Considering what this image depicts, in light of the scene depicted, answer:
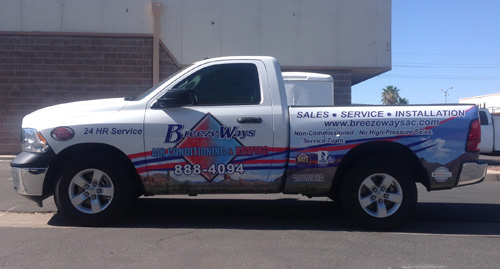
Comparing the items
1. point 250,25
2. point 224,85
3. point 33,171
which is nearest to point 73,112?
point 33,171

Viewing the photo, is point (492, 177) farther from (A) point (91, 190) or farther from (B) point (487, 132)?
(A) point (91, 190)

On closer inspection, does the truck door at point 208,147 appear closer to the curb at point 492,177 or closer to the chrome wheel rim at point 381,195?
the chrome wheel rim at point 381,195

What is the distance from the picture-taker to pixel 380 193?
20.2 feet

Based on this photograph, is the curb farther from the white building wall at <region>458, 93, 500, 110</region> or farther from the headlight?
the white building wall at <region>458, 93, 500, 110</region>

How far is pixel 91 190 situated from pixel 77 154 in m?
0.48

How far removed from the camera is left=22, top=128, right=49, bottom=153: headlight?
19.5ft

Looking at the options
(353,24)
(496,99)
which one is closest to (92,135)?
(353,24)

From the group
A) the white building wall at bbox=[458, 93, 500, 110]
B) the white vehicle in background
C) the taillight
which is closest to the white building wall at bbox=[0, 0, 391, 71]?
the white vehicle in background

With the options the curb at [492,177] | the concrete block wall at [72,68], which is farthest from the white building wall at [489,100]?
the concrete block wall at [72,68]

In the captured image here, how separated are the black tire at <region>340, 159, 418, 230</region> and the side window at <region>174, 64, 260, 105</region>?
5.20 ft

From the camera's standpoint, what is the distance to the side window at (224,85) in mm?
6219

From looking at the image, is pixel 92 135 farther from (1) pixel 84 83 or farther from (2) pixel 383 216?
(1) pixel 84 83

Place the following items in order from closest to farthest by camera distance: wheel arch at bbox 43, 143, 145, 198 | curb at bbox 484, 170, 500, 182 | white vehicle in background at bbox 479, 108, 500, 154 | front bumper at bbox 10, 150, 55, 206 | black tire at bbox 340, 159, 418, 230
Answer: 1. front bumper at bbox 10, 150, 55, 206
2. wheel arch at bbox 43, 143, 145, 198
3. black tire at bbox 340, 159, 418, 230
4. curb at bbox 484, 170, 500, 182
5. white vehicle in background at bbox 479, 108, 500, 154

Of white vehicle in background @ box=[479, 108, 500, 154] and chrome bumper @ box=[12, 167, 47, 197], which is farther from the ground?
white vehicle in background @ box=[479, 108, 500, 154]
